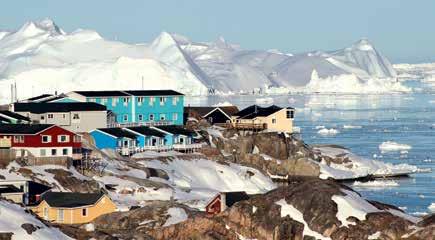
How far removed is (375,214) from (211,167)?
24.3m

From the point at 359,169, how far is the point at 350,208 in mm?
30043

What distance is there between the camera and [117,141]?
55469 mm

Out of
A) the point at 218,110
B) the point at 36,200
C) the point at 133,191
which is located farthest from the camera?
the point at 218,110

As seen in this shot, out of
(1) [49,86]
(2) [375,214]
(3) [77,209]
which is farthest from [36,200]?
(1) [49,86]

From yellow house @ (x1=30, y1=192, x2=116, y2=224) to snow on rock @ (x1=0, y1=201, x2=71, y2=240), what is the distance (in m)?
4.97

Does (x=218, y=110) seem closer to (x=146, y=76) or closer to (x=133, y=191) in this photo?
(x=133, y=191)

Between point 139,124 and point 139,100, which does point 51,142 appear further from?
point 139,100

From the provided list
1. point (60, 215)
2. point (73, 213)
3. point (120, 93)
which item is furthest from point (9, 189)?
point (120, 93)

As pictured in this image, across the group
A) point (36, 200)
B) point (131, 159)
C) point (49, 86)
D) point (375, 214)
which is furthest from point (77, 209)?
point (49, 86)

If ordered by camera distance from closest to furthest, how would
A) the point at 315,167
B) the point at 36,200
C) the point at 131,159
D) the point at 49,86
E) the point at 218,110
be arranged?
the point at 36,200, the point at 131,159, the point at 315,167, the point at 218,110, the point at 49,86

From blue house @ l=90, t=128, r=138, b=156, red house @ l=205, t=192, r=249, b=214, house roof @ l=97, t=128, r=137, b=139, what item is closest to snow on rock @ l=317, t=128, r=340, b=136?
house roof @ l=97, t=128, r=137, b=139

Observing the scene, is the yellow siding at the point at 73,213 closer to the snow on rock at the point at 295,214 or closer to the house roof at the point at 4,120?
the snow on rock at the point at 295,214

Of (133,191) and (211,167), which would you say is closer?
(133,191)

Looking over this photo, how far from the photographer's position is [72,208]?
36375 mm
